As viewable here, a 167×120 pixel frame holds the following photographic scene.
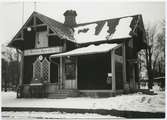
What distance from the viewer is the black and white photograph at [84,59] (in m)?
12.0

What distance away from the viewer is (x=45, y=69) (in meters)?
18.0

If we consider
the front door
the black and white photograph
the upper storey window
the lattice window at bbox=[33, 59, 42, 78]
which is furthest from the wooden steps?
the upper storey window

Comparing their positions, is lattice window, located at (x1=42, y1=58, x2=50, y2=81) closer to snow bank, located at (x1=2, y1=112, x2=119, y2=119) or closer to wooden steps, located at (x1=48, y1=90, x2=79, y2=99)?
wooden steps, located at (x1=48, y1=90, x2=79, y2=99)

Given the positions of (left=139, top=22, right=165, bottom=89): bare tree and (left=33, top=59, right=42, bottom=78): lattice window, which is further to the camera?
(left=33, top=59, right=42, bottom=78): lattice window

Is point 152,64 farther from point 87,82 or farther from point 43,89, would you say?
point 43,89

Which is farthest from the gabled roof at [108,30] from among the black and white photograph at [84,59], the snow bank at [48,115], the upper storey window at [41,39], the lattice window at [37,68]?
the snow bank at [48,115]

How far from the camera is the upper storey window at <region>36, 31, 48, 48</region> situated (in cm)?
1808

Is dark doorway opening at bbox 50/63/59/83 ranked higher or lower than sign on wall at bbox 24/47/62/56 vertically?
lower

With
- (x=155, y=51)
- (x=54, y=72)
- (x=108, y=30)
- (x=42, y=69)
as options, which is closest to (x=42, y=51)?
Result: (x=42, y=69)

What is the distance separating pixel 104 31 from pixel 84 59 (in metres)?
2.59

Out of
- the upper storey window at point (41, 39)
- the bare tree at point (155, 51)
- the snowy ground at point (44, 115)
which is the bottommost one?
the snowy ground at point (44, 115)

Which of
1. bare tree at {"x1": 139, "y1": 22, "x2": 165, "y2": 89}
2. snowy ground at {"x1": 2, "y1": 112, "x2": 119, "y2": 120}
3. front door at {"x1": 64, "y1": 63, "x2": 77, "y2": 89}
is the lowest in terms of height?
snowy ground at {"x1": 2, "y1": 112, "x2": 119, "y2": 120}

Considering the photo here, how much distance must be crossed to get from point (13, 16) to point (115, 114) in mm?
6186

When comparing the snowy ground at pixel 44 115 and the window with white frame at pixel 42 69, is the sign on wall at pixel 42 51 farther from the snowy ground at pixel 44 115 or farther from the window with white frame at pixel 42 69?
the snowy ground at pixel 44 115
